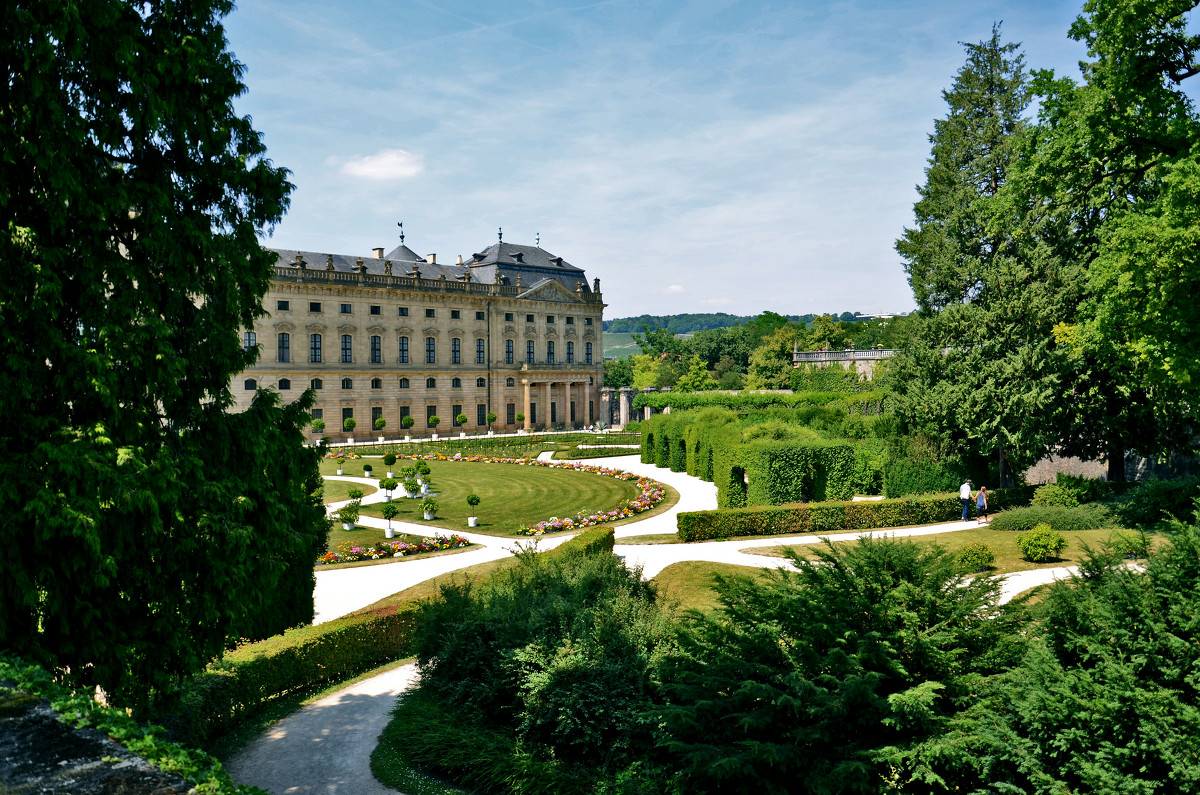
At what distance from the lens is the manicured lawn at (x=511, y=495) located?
28.1 metres

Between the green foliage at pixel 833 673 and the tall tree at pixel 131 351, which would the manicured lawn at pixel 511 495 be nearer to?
the tall tree at pixel 131 351

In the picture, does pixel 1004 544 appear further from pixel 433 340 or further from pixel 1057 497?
pixel 433 340

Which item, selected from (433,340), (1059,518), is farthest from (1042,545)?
(433,340)

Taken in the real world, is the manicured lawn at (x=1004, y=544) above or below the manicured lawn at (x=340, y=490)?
below

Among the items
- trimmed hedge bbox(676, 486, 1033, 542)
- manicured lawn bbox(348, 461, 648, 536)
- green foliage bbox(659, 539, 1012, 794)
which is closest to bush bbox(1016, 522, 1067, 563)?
trimmed hedge bbox(676, 486, 1033, 542)

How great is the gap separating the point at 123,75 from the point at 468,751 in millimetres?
8936

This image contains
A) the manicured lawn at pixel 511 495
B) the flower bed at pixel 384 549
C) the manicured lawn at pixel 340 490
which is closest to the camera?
the flower bed at pixel 384 549

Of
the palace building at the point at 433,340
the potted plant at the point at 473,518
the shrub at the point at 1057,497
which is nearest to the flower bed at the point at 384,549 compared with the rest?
the potted plant at the point at 473,518

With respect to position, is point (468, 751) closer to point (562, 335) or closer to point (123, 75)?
point (123, 75)

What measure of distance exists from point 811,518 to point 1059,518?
24.2 ft

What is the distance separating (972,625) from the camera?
24.9ft

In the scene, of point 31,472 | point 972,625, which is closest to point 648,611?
point 972,625

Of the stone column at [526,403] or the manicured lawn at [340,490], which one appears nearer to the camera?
the manicured lawn at [340,490]

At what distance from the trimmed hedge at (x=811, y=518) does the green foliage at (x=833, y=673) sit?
51.8 ft
